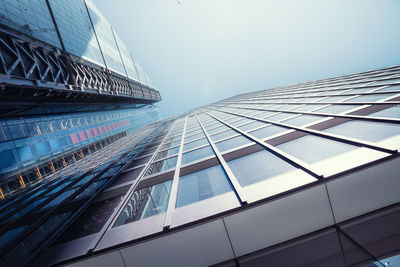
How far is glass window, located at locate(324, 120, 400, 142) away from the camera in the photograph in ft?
15.6

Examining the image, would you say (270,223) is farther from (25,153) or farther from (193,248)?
(25,153)

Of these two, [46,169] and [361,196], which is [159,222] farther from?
[46,169]

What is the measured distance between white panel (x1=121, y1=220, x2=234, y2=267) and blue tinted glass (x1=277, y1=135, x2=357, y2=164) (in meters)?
2.85

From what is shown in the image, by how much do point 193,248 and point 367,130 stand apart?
5660 millimetres

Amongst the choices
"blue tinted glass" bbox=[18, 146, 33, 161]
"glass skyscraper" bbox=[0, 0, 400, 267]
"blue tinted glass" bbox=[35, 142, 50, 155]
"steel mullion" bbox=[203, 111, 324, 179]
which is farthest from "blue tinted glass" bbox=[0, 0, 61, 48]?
"steel mullion" bbox=[203, 111, 324, 179]

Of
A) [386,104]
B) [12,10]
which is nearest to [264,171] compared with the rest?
[386,104]

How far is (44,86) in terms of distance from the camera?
19.0m

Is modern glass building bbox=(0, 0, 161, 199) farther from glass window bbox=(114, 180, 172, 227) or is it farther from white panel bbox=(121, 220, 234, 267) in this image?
white panel bbox=(121, 220, 234, 267)

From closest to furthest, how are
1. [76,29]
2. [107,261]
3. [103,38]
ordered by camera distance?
[107,261]
[76,29]
[103,38]

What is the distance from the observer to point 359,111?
765 cm

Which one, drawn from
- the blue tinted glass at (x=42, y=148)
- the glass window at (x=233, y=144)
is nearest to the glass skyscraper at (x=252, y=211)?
the glass window at (x=233, y=144)

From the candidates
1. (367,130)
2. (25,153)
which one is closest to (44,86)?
(25,153)

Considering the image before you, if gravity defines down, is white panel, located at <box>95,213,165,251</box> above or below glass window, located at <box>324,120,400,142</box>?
below

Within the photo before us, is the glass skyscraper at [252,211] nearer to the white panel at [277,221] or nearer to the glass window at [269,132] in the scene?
the white panel at [277,221]
